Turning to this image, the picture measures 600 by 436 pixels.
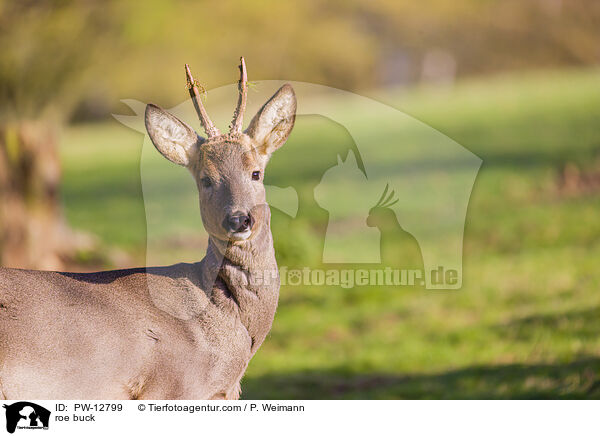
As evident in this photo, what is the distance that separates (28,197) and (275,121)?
7.07 metres

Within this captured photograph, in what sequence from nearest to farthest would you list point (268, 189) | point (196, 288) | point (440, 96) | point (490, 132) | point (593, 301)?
point (196, 288), point (268, 189), point (593, 301), point (490, 132), point (440, 96)

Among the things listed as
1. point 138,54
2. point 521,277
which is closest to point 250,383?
point 521,277

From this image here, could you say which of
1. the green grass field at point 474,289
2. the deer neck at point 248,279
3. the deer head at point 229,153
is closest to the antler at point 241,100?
the deer head at point 229,153

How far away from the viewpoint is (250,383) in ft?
23.4

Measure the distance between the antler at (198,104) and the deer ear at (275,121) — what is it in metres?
0.17

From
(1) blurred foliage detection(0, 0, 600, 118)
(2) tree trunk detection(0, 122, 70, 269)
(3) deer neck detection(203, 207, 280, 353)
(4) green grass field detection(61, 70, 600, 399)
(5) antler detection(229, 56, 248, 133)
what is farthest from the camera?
(1) blurred foliage detection(0, 0, 600, 118)

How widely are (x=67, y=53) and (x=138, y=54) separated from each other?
93.5 inches

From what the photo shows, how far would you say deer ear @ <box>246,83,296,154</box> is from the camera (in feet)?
11.5

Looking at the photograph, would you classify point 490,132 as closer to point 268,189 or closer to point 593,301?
point 593,301

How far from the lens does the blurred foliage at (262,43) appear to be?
10.2 metres
